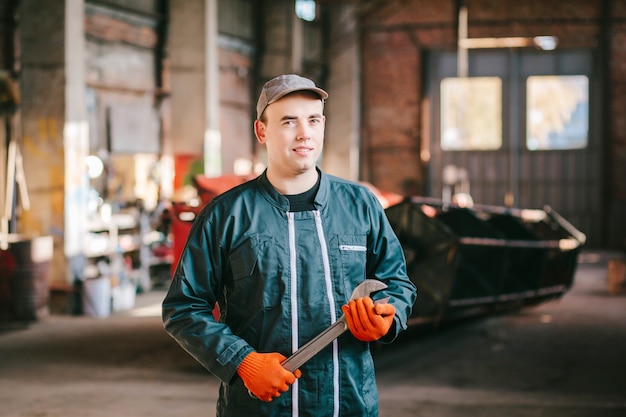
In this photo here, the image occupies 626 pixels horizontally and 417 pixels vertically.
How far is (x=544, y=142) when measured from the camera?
2070 cm

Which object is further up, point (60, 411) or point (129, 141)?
point (129, 141)

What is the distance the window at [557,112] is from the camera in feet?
67.2

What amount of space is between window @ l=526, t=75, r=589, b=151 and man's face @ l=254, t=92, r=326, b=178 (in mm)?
18538

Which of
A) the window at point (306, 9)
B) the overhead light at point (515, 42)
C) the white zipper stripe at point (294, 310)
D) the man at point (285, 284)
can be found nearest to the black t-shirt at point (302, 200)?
the man at point (285, 284)

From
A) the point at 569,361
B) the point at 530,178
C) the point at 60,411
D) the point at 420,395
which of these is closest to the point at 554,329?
the point at 569,361

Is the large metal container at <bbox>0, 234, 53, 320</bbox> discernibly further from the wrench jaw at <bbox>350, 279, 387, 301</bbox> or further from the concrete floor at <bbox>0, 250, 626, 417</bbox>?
the wrench jaw at <bbox>350, 279, 387, 301</bbox>

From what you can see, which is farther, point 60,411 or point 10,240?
point 10,240

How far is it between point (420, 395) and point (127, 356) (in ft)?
10.3

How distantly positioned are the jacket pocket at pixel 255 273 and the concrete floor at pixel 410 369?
3788 mm

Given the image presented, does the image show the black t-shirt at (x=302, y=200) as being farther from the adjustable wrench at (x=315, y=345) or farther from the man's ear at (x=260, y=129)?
the adjustable wrench at (x=315, y=345)

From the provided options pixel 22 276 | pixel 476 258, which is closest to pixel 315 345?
pixel 476 258

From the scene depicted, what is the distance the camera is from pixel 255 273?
2.75 metres

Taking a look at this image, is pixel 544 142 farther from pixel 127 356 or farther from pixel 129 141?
pixel 127 356

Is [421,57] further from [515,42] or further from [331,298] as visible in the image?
[331,298]
